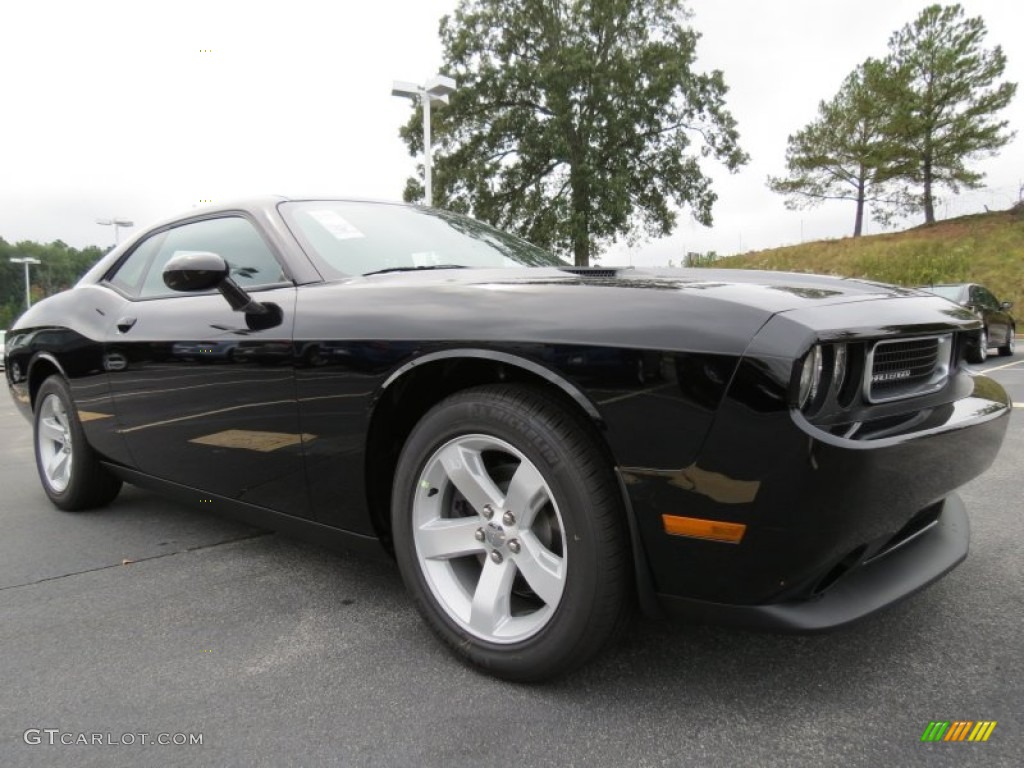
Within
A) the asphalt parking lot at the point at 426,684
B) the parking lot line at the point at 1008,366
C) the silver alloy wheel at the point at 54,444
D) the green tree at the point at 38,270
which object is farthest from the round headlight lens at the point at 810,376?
the green tree at the point at 38,270

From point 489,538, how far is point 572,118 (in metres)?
21.0

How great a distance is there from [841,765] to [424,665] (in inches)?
41.1

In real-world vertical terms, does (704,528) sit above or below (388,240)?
below

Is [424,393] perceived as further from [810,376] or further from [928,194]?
[928,194]

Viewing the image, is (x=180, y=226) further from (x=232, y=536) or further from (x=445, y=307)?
(x=445, y=307)

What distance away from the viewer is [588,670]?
1.86 meters

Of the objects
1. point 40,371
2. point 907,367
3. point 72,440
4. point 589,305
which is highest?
point 589,305

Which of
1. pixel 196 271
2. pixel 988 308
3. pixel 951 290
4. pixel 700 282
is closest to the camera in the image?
pixel 700 282

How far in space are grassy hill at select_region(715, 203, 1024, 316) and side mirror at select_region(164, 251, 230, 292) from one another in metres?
25.4

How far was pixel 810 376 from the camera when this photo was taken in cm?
146

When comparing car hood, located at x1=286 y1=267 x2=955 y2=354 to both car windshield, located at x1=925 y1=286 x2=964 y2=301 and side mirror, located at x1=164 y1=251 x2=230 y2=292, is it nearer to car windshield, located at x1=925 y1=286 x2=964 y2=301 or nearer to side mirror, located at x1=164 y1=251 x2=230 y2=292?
side mirror, located at x1=164 y1=251 x2=230 y2=292

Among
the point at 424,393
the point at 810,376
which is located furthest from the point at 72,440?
the point at 810,376

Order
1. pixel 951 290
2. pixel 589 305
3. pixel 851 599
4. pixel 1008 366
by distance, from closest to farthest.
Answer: pixel 851 599
pixel 589 305
pixel 951 290
pixel 1008 366

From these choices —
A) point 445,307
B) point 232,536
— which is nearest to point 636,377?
point 445,307
